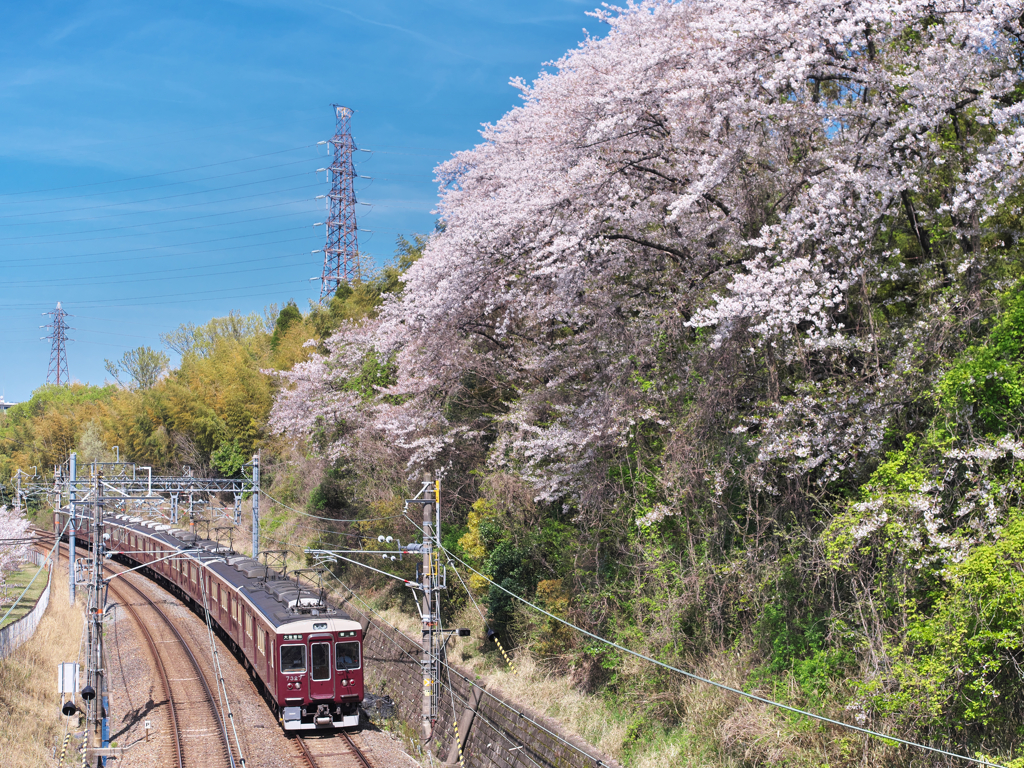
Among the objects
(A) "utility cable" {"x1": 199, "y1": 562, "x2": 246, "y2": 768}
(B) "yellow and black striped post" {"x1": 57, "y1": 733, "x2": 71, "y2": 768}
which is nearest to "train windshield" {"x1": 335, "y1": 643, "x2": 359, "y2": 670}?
(A) "utility cable" {"x1": 199, "y1": 562, "x2": 246, "y2": 768}

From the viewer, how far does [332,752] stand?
13766 millimetres

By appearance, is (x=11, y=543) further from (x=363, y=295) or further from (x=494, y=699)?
(x=494, y=699)

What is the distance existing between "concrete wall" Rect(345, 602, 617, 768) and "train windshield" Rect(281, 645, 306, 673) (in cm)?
261

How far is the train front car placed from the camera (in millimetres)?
14320

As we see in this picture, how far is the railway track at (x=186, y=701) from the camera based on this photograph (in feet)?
44.9

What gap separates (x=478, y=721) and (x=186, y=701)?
6464mm

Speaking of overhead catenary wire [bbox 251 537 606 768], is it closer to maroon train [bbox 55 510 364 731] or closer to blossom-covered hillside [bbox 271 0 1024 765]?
blossom-covered hillside [bbox 271 0 1024 765]

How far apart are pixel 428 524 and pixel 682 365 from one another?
4888 mm

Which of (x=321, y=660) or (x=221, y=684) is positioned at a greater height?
(x=321, y=660)

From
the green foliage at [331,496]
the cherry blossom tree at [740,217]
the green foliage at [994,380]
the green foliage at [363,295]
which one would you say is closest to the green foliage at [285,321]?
the green foliage at [363,295]

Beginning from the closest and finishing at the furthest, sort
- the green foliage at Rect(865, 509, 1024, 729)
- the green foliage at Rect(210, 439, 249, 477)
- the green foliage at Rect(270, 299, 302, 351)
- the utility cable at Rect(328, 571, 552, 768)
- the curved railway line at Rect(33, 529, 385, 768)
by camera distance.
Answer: the green foliage at Rect(865, 509, 1024, 729), the utility cable at Rect(328, 571, 552, 768), the curved railway line at Rect(33, 529, 385, 768), the green foliage at Rect(210, 439, 249, 477), the green foliage at Rect(270, 299, 302, 351)

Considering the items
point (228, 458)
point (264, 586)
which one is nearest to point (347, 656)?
point (264, 586)

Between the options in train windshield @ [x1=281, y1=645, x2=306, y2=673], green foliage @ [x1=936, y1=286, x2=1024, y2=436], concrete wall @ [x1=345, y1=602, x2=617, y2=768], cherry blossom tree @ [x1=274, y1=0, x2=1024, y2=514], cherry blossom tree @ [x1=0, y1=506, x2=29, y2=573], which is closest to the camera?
green foliage @ [x1=936, y1=286, x2=1024, y2=436]

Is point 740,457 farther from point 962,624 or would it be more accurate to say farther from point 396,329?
point 396,329
